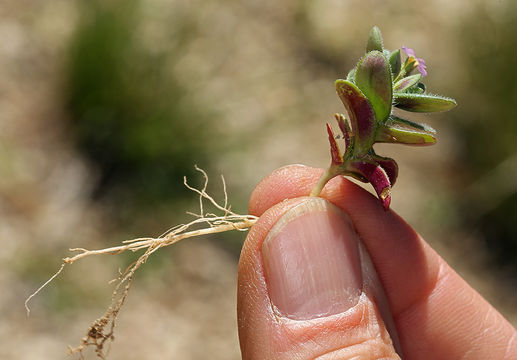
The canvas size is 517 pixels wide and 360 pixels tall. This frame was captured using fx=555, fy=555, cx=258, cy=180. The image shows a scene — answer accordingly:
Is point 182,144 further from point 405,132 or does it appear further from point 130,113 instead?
point 405,132

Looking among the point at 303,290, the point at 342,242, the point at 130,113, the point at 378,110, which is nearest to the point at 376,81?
the point at 378,110

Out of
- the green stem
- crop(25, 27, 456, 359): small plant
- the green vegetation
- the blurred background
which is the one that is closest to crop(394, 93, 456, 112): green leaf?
crop(25, 27, 456, 359): small plant

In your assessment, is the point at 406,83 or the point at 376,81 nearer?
the point at 376,81

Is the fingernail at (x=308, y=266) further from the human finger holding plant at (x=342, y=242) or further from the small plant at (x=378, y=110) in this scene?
the small plant at (x=378, y=110)

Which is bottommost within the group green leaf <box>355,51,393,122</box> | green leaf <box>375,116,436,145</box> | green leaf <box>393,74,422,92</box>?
green leaf <box>375,116,436,145</box>

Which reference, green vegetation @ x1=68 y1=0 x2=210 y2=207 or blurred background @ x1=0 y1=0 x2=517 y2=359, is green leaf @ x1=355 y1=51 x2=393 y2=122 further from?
green vegetation @ x1=68 y1=0 x2=210 y2=207

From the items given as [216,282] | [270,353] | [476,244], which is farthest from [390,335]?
[476,244]

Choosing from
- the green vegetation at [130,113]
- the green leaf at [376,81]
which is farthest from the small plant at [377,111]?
the green vegetation at [130,113]
